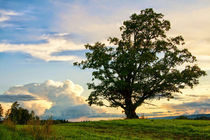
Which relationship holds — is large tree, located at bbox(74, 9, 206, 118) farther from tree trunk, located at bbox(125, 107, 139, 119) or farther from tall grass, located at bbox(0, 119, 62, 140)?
tall grass, located at bbox(0, 119, 62, 140)

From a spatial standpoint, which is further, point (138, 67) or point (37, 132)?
point (138, 67)

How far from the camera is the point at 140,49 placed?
3788 cm

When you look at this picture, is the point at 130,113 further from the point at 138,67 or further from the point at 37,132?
the point at 37,132

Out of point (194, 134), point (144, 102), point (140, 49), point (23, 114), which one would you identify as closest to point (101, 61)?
point (140, 49)

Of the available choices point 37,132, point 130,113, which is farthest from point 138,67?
point 37,132

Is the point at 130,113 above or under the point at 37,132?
above

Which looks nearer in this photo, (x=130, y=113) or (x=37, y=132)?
(x=37, y=132)

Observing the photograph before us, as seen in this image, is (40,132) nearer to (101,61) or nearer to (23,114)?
(101,61)

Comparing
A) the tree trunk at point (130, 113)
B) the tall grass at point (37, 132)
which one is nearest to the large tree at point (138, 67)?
the tree trunk at point (130, 113)

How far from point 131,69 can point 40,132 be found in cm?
2280

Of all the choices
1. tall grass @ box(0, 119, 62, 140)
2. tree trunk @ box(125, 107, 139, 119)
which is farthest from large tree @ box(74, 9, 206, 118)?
tall grass @ box(0, 119, 62, 140)

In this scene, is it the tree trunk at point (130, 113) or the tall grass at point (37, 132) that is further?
the tree trunk at point (130, 113)

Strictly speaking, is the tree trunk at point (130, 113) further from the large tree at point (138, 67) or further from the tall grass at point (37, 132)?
the tall grass at point (37, 132)

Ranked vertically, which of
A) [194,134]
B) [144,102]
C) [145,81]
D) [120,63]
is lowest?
[194,134]
